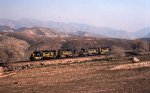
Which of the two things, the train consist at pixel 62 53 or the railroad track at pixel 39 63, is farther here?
the train consist at pixel 62 53

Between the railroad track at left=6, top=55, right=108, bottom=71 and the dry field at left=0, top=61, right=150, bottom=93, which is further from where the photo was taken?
the railroad track at left=6, top=55, right=108, bottom=71

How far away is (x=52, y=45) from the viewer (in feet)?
416

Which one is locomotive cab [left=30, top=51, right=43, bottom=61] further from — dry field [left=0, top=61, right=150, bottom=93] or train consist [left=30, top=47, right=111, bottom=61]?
dry field [left=0, top=61, right=150, bottom=93]

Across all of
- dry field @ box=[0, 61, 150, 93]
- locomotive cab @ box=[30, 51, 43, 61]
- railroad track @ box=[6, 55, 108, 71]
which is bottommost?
dry field @ box=[0, 61, 150, 93]

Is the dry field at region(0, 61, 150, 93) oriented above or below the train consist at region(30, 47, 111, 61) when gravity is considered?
below

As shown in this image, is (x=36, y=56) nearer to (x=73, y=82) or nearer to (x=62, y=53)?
(x=62, y=53)

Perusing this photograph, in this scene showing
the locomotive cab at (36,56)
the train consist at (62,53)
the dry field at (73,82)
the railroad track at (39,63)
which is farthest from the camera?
the train consist at (62,53)

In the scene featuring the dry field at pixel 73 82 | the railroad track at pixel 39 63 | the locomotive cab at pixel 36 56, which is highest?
the locomotive cab at pixel 36 56

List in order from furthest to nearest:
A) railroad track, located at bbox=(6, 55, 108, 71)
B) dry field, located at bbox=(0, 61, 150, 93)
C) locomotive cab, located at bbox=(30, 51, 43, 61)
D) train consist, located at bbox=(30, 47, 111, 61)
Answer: train consist, located at bbox=(30, 47, 111, 61)
locomotive cab, located at bbox=(30, 51, 43, 61)
railroad track, located at bbox=(6, 55, 108, 71)
dry field, located at bbox=(0, 61, 150, 93)

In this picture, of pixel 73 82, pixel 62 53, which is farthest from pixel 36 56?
pixel 73 82

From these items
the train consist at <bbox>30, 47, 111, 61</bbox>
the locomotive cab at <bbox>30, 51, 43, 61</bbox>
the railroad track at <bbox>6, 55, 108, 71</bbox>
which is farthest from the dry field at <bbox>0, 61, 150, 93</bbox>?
the train consist at <bbox>30, 47, 111, 61</bbox>

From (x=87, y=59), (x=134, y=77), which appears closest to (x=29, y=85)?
(x=134, y=77)

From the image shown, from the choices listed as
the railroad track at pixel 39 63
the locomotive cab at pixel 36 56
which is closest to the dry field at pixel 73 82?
the railroad track at pixel 39 63

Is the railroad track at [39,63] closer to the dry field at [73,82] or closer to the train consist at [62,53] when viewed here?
the train consist at [62,53]
